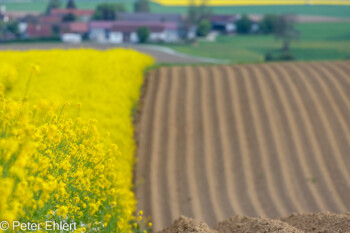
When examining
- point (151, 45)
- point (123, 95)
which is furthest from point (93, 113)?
point (151, 45)

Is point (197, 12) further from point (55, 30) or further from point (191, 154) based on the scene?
point (191, 154)

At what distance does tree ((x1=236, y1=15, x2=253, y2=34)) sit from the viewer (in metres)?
42.8

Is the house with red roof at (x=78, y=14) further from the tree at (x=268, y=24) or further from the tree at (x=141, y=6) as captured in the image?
the tree at (x=268, y=24)

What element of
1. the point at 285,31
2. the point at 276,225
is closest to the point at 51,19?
the point at 285,31

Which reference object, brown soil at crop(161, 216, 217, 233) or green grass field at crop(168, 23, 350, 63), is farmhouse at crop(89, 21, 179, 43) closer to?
green grass field at crop(168, 23, 350, 63)

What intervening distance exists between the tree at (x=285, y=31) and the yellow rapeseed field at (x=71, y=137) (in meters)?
19.1

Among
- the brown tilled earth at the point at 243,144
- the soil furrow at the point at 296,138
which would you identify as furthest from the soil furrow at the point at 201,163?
the soil furrow at the point at 296,138

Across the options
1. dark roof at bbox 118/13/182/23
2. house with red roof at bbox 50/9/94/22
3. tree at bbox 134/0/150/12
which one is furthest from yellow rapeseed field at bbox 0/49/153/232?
tree at bbox 134/0/150/12

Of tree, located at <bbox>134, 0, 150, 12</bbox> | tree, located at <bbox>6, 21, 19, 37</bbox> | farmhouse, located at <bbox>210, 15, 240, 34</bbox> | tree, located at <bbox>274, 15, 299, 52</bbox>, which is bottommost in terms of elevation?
tree, located at <bbox>134, 0, 150, 12</bbox>

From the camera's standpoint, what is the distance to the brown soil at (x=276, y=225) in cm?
650

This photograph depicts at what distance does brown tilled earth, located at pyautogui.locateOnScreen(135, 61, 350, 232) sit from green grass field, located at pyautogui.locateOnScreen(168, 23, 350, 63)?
16.5m

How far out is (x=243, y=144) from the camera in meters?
13.6

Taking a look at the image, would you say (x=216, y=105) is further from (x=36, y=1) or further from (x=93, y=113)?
(x=36, y=1)

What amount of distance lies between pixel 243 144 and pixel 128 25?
30515mm
